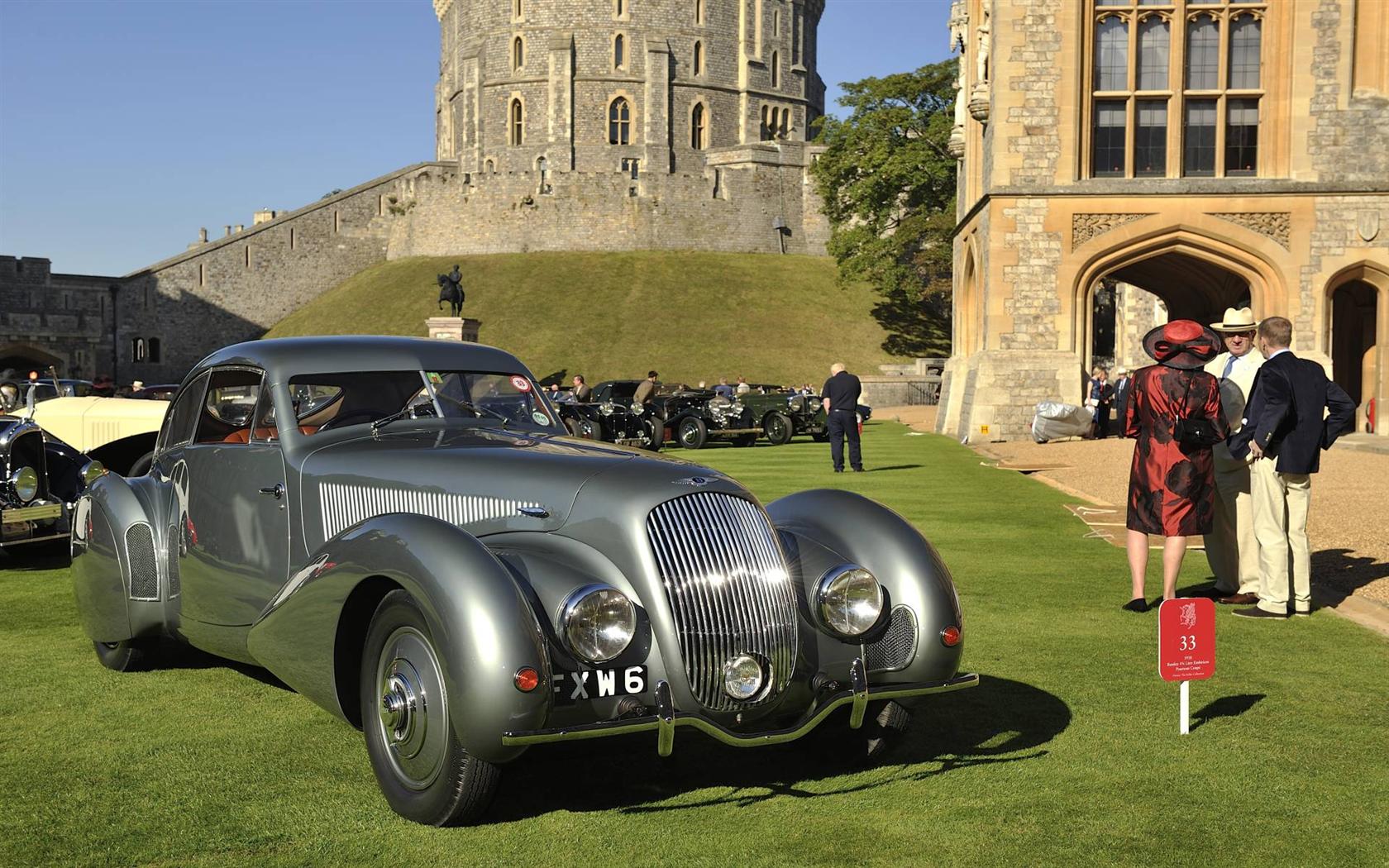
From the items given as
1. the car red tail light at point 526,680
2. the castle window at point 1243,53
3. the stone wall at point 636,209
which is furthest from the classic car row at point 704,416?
the stone wall at point 636,209

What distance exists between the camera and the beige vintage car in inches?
476

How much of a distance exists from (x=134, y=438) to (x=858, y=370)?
4873 cm

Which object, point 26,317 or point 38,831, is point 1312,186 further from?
point 26,317

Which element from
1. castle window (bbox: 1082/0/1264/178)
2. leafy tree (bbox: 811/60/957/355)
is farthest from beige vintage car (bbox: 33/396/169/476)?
leafy tree (bbox: 811/60/957/355)

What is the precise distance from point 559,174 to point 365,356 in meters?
72.3

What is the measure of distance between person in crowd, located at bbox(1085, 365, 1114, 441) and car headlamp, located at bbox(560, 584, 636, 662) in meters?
23.1

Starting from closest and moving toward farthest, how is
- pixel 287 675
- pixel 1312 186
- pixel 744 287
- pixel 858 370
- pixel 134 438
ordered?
pixel 287 675
pixel 134 438
pixel 1312 186
pixel 858 370
pixel 744 287

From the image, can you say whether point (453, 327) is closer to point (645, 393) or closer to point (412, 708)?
point (645, 393)

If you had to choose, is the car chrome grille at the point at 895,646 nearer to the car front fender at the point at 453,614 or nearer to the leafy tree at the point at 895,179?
the car front fender at the point at 453,614

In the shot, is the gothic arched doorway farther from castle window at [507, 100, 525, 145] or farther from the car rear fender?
castle window at [507, 100, 525, 145]

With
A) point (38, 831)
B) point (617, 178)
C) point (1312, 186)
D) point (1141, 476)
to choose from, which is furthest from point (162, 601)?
point (617, 178)

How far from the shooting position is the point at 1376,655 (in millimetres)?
6867

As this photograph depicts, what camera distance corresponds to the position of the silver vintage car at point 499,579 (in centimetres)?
411

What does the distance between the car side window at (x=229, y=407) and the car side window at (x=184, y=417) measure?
0.07 metres
